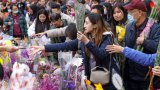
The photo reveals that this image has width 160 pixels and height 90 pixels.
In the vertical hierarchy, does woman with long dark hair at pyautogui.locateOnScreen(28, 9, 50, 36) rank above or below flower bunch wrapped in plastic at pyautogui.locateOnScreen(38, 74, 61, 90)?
above

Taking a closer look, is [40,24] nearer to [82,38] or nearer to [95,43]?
[95,43]

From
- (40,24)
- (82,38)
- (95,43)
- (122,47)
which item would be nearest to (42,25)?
(40,24)

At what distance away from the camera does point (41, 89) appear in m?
2.96

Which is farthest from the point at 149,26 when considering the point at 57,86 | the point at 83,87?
the point at 57,86

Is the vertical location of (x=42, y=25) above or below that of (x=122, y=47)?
below

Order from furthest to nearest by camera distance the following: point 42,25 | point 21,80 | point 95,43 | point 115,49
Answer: point 42,25, point 95,43, point 115,49, point 21,80

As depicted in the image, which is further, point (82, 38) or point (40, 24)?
point (40, 24)

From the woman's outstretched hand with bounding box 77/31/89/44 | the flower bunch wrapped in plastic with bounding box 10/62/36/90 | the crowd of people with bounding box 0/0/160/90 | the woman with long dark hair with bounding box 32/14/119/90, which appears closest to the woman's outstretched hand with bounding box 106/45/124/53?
the crowd of people with bounding box 0/0/160/90

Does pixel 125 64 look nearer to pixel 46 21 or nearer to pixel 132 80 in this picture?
pixel 132 80

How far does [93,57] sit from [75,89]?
0.47m

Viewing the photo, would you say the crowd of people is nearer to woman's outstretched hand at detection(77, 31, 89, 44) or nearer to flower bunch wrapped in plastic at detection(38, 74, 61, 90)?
woman's outstretched hand at detection(77, 31, 89, 44)

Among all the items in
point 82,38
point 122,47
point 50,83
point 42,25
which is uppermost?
point 82,38

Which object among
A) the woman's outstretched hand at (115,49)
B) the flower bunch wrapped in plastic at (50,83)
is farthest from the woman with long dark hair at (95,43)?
the flower bunch wrapped in plastic at (50,83)

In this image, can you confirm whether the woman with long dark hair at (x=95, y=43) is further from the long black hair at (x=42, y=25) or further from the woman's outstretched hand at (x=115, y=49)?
the long black hair at (x=42, y=25)
